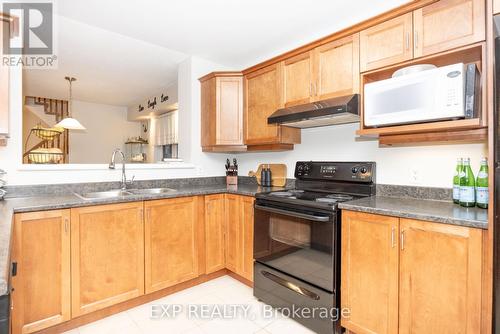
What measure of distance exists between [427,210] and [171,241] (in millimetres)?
1912

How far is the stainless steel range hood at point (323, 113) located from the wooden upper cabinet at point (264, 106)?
14cm

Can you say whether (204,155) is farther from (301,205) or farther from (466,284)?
(466,284)

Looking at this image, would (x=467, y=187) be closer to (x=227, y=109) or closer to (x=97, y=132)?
(x=227, y=109)

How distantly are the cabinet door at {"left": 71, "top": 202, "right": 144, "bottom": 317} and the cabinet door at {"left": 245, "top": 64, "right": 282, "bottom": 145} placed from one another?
4.29 ft

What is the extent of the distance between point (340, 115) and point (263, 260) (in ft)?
4.31

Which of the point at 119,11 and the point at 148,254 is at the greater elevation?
the point at 119,11

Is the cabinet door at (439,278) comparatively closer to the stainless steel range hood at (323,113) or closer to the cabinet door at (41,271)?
the stainless steel range hood at (323,113)

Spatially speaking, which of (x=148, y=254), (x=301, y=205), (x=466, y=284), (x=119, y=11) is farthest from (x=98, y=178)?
(x=466, y=284)

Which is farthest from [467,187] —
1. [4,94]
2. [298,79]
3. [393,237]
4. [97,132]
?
[97,132]

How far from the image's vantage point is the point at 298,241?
6.31ft

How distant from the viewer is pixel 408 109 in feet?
5.20

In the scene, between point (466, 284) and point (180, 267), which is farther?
point (180, 267)

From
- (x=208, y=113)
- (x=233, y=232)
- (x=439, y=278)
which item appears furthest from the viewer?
Answer: (x=208, y=113)

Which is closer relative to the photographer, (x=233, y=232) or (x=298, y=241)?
(x=298, y=241)
